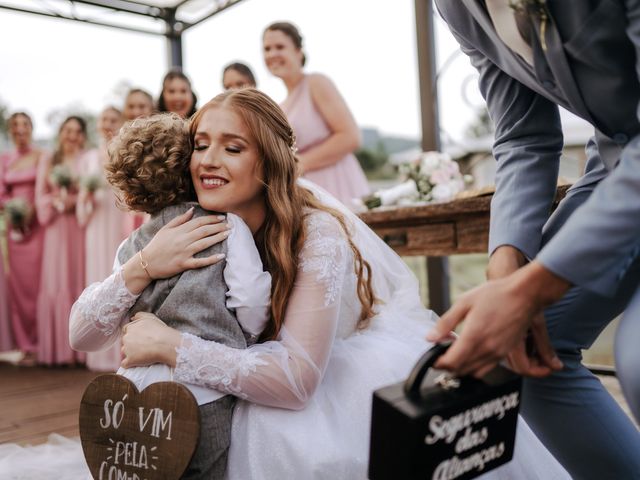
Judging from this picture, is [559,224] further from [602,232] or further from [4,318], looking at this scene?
[4,318]

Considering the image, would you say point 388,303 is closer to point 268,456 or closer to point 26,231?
point 268,456

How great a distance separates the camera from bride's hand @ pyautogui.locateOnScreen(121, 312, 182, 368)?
4.59ft

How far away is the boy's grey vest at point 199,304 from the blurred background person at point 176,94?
7.79 ft

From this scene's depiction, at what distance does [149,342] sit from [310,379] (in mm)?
390

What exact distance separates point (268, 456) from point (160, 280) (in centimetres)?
51

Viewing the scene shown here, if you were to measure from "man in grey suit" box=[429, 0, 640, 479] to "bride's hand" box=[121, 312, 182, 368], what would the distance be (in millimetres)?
754

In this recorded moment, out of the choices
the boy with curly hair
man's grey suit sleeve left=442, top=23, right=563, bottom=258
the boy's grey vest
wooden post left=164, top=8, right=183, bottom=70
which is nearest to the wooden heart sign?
the boy with curly hair

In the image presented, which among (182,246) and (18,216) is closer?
(182,246)

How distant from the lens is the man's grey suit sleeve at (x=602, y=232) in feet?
2.67

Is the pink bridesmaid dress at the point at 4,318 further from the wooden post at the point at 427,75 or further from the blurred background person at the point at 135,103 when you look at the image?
the wooden post at the point at 427,75

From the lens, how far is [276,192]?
5.35 feet

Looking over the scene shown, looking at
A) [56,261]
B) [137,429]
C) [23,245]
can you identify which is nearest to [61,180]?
[56,261]

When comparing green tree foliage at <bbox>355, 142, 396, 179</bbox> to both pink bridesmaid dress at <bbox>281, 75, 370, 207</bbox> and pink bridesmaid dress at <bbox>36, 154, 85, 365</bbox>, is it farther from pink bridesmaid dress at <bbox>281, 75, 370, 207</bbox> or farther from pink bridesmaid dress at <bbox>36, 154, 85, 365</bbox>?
pink bridesmaid dress at <bbox>281, 75, 370, 207</bbox>

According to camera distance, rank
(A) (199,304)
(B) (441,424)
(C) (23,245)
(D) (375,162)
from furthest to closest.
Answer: (D) (375,162), (C) (23,245), (A) (199,304), (B) (441,424)
